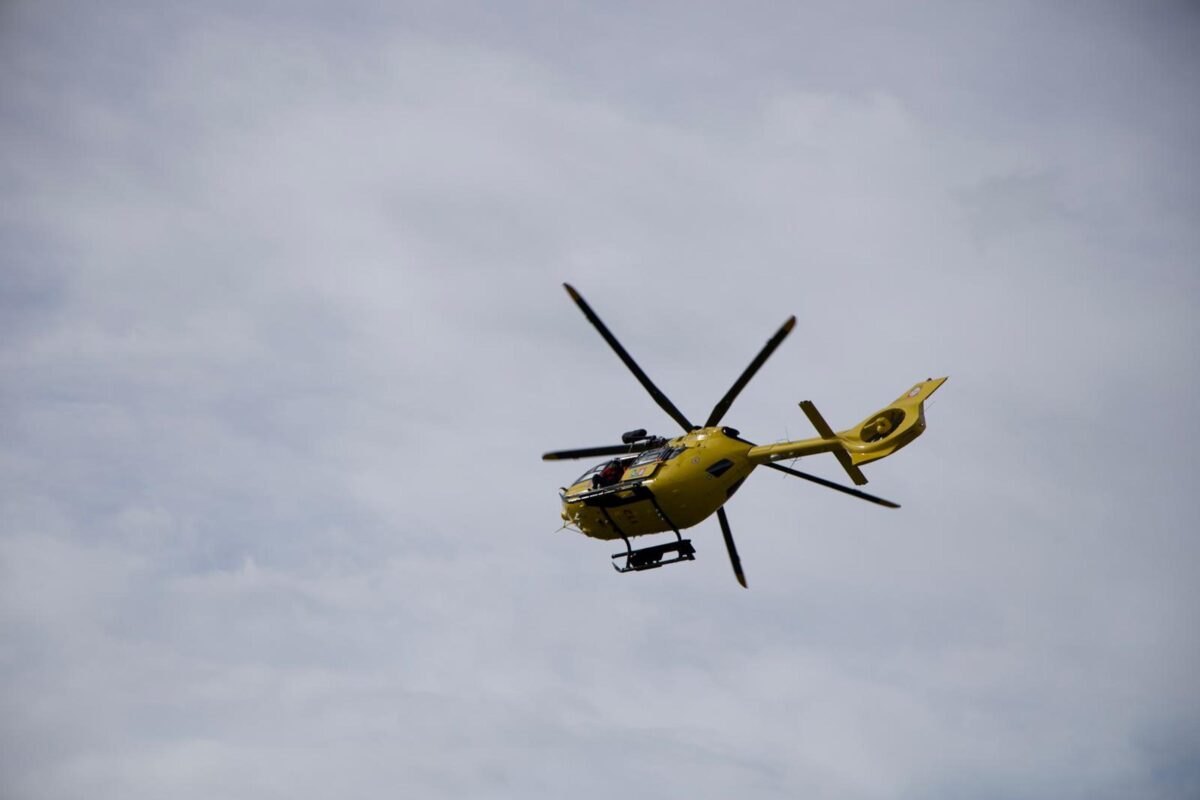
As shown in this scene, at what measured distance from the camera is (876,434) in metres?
44.8

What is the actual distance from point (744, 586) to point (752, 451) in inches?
230

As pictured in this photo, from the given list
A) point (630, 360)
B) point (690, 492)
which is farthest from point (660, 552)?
point (630, 360)

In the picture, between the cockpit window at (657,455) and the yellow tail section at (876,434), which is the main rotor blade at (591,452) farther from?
the yellow tail section at (876,434)

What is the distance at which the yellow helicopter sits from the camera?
1766 inches

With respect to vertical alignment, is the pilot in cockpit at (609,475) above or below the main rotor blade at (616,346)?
below

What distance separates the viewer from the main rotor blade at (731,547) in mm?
49406

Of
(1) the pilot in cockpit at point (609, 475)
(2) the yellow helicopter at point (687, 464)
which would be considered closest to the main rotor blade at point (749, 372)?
(2) the yellow helicopter at point (687, 464)

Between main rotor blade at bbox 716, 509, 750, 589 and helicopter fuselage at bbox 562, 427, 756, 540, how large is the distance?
4.73 feet

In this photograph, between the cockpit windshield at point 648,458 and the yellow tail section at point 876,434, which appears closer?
the yellow tail section at point 876,434

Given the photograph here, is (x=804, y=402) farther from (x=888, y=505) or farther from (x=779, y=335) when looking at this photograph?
(x=888, y=505)

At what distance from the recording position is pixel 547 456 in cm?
4959

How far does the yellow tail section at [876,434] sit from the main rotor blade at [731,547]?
4.67 meters

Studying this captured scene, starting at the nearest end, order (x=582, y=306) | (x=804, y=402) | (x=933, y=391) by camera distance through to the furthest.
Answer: (x=804, y=402)
(x=933, y=391)
(x=582, y=306)

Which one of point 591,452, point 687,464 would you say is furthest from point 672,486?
point 591,452
